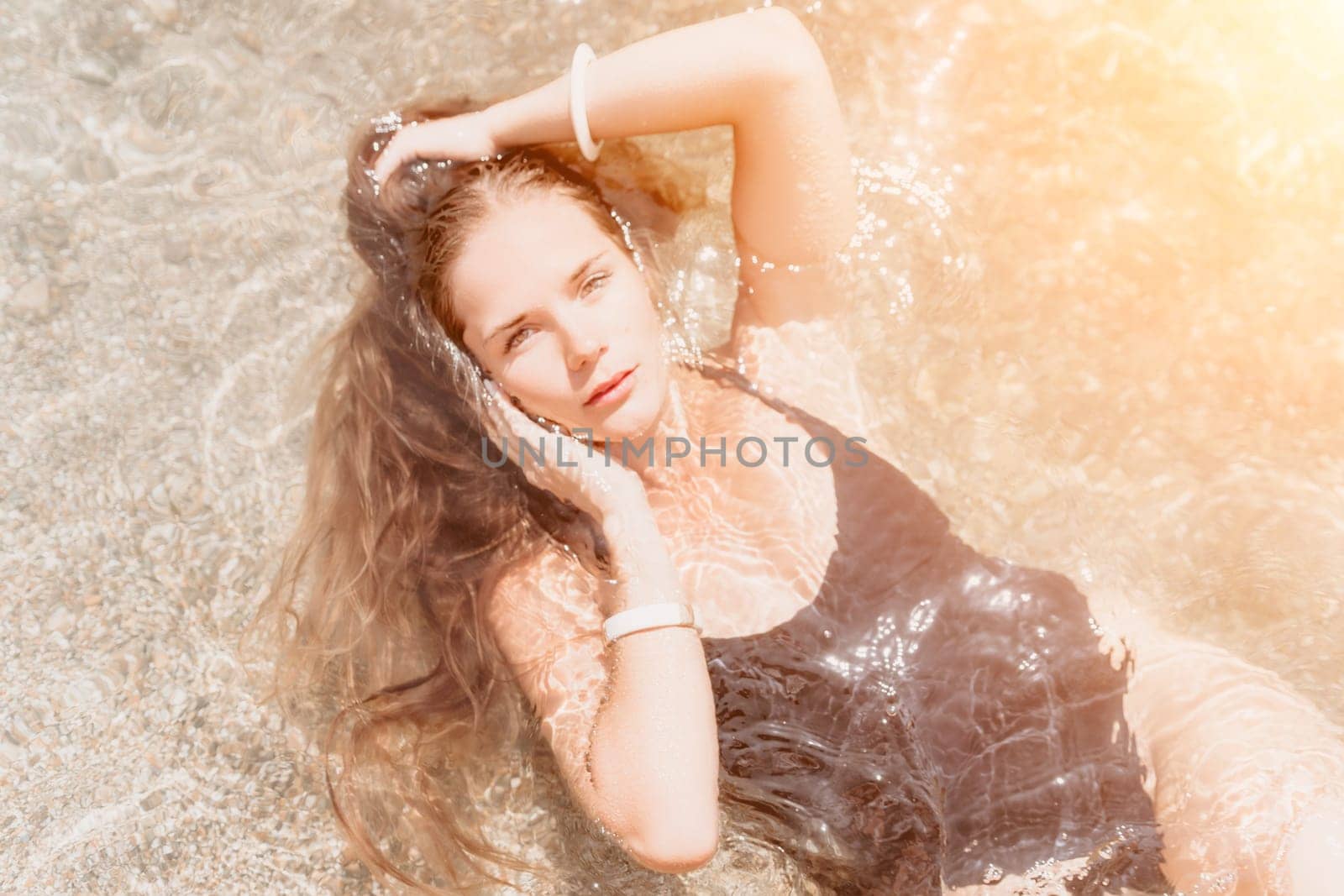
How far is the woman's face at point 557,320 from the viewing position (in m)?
1.84

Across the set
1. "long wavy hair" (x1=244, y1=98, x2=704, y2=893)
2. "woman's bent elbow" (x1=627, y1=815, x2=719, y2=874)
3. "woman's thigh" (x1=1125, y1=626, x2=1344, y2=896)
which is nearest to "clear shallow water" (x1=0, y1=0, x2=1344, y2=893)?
"long wavy hair" (x1=244, y1=98, x2=704, y2=893)

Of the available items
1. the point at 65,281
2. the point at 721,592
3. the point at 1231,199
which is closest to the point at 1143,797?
the point at 721,592

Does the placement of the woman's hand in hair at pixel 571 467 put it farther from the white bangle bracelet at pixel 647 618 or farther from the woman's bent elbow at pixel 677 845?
the woman's bent elbow at pixel 677 845

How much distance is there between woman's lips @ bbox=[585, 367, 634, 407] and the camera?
6.08 feet

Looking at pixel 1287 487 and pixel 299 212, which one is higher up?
pixel 299 212

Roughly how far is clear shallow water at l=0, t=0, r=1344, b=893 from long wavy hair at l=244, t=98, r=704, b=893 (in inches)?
4.4

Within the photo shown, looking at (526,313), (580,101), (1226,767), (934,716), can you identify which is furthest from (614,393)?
(1226,767)

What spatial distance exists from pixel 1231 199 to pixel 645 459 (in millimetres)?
1472

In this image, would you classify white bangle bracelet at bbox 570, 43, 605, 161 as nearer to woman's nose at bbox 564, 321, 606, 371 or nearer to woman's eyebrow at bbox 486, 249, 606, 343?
woman's eyebrow at bbox 486, 249, 606, 343

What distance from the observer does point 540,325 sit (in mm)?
1856

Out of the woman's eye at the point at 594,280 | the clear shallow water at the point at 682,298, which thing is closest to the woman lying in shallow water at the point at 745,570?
the woman's eye at the point at 594,280

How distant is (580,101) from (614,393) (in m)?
0.58

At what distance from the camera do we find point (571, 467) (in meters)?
1.95

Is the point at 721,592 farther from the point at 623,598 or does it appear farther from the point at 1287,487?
the point at 1287,487
